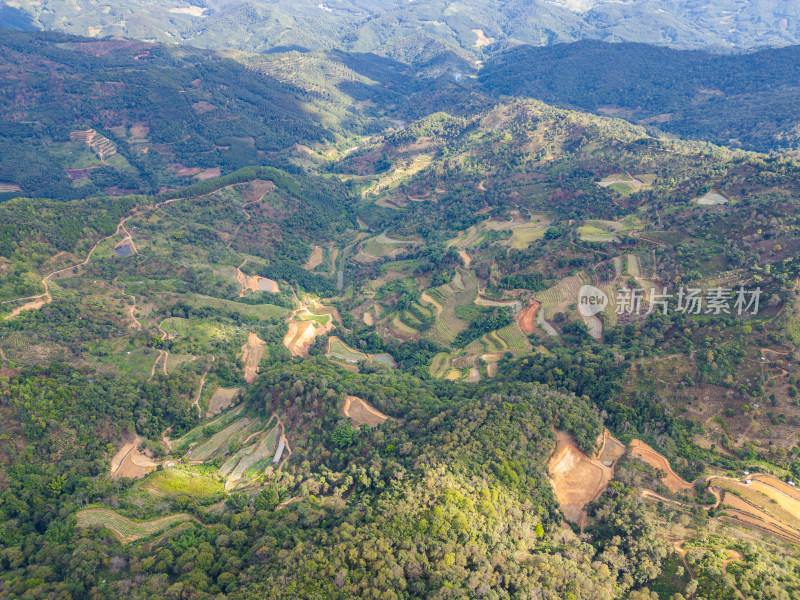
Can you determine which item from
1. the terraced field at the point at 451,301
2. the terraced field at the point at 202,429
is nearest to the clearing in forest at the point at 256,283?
the terraced field at the point at 451,301

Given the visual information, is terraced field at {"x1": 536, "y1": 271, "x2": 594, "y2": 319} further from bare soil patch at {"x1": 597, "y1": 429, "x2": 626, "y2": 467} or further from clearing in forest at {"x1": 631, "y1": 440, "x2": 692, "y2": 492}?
clearing in forest at {"x1": 631, "y1": 440, "x2": 692, "y2": 492}

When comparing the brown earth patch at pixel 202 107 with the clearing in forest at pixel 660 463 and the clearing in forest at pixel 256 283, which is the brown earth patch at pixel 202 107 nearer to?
the clearing in forest at pixel 256 283

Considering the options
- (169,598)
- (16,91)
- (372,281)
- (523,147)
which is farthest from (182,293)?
(16,91)

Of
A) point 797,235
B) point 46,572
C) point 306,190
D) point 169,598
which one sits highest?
point 797,235

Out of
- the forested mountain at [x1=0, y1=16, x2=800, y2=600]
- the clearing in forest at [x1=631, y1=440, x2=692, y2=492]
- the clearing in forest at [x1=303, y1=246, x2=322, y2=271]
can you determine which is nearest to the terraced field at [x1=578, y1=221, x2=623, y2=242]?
the forested mountain at [x1=0, y1=16, x2=800, y2=600]

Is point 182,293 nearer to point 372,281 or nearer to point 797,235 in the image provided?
point 372,281

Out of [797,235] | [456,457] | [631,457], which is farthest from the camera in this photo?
[797,235]

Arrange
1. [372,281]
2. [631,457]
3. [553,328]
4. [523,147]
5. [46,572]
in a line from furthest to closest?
[523,147], [372,281], [553,328], [631,457], [46,572]

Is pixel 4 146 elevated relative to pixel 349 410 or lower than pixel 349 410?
lower

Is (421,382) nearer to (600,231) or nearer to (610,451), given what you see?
(610,451)
